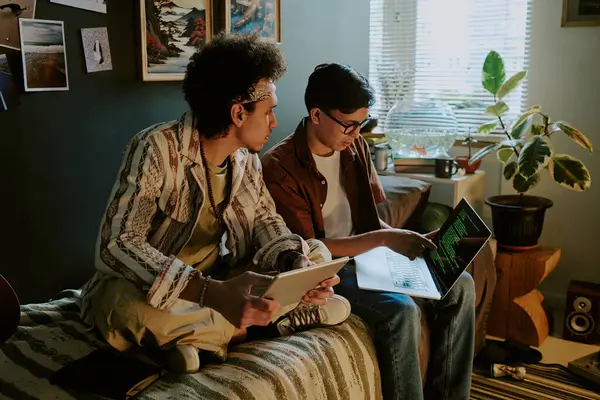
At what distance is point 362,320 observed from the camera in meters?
1.76

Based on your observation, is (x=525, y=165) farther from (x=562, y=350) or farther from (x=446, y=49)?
(x=446, y=49)

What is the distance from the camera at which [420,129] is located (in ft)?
10.3

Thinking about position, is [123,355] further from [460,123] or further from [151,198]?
[460,123]

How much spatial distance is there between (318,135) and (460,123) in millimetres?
1482

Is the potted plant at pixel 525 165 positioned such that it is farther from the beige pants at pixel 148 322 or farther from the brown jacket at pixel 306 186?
the beige pants at pixel 148 322

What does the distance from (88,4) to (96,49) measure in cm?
13

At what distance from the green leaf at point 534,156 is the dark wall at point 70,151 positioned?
4.47ft

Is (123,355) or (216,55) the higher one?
(216,55)

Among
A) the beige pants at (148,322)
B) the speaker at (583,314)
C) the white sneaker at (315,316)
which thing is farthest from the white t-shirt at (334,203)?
the speaker at (583,314)

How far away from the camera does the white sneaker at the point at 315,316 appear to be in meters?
1.66

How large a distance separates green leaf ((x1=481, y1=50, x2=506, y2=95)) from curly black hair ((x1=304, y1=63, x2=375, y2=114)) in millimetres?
1063

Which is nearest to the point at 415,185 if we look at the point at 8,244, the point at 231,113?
the point at 231,113

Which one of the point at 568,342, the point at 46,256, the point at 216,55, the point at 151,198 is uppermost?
the point at 216,55

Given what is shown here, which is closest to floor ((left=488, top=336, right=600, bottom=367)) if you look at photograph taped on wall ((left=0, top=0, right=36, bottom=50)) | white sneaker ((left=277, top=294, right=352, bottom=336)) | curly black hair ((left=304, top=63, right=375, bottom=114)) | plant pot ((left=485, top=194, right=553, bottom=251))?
plant pot ((left=485, top=194, right=553, bottom=251))
